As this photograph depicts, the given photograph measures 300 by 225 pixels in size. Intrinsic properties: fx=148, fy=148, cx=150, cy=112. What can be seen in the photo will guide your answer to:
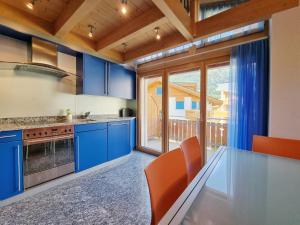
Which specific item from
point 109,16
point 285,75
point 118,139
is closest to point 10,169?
point 118,139

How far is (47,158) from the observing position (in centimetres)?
Result: 210

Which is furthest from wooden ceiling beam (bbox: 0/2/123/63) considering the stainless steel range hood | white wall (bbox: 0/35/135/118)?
white wall (bbox: 0/35/135/118)

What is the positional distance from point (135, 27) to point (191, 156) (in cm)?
184

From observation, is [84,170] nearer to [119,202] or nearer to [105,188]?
[105,188]

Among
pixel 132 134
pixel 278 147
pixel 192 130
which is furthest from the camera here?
pixel 132 134

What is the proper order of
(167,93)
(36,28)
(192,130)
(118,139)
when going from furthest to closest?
1. (192,130)
2. (167,93)
3. (118,139)
4. (36,28)

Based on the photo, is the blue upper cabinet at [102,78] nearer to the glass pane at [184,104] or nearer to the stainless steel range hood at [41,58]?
the stainless steel range hood at [41,58]

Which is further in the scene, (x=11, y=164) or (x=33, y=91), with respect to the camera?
(x=33, y=91)

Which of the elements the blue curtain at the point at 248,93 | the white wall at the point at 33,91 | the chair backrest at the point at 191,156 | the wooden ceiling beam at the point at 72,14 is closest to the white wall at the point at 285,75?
the blue curtain at the point at 248,93

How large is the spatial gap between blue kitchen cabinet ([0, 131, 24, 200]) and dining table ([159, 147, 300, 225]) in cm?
207

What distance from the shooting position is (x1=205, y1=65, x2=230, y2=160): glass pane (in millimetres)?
2625

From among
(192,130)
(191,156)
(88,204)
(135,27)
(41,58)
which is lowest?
(88,204)

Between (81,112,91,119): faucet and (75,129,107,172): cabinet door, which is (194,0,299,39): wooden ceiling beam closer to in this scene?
(75,129,107,172): cabinet door

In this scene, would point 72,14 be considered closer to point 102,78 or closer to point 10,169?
point 102,78
